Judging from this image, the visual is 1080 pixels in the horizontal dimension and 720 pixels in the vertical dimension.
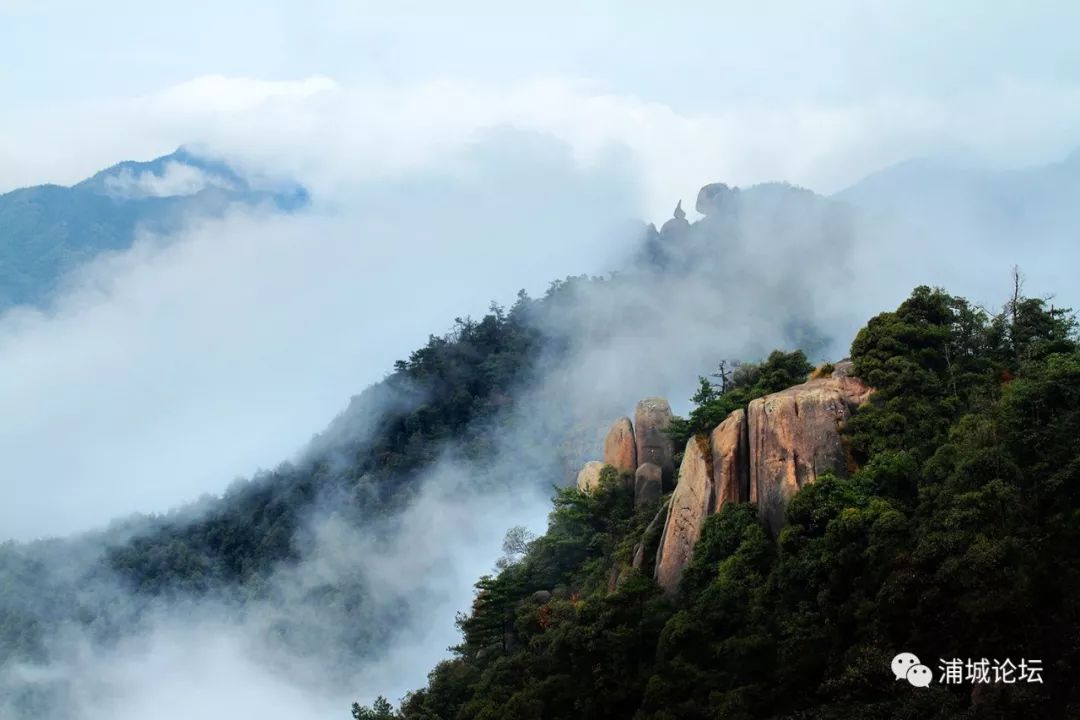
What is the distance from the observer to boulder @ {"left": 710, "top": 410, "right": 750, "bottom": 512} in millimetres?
29609

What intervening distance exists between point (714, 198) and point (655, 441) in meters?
80.6

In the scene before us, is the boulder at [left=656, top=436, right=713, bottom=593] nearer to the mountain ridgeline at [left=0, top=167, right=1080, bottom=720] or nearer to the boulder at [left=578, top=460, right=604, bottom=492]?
the mountain ridgeline at [left=0, top=167, right=1080, bottom=720]

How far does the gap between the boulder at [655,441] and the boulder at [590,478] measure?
175 centimetres

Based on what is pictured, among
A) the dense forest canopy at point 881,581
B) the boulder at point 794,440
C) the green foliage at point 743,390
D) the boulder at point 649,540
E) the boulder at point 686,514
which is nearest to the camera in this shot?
the dense forest canopy at point 881,581

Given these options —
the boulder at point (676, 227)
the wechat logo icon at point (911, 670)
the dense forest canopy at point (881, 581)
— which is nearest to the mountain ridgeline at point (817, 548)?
the dense forest canopy at point (881, 581)

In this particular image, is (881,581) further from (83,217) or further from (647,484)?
(83,217)

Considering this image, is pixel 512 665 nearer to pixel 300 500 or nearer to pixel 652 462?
pixel 652 462

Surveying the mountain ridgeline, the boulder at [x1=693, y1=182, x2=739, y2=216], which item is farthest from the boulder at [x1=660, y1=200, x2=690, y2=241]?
the mountain ridgeline

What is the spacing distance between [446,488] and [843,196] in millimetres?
63711

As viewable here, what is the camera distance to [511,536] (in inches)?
2002

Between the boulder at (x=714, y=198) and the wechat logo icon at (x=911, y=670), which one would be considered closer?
the wechat logo icon at (x=911, y=670)

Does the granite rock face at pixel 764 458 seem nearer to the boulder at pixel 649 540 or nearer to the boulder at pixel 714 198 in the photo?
the boulder at pixel 649 540

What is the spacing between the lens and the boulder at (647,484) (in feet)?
119

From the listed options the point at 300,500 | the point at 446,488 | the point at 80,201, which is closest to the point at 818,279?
the point at 446,488
